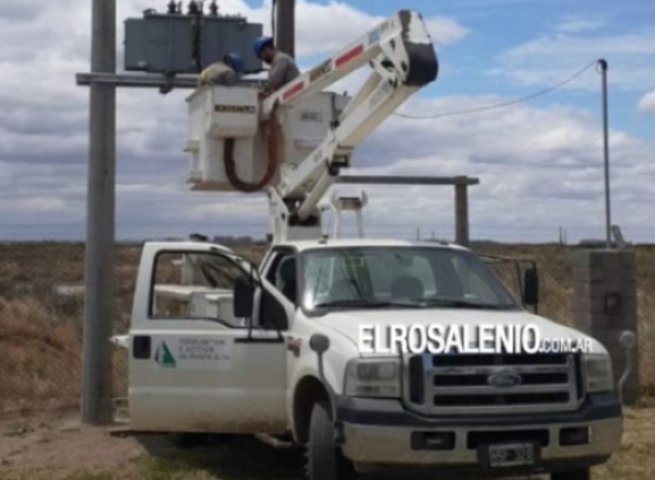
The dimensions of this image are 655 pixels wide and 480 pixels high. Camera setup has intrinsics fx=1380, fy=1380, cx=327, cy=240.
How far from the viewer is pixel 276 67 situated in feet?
43.8

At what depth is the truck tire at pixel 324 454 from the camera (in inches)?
370

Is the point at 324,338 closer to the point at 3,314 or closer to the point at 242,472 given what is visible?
the point at 242,472

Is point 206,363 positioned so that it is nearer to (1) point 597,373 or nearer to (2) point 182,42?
(1) point 597,373

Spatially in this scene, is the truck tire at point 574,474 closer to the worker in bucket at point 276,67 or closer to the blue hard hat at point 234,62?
the worker in bucket at point 276,67

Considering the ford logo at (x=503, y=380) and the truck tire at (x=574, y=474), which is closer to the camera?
the ford logo at (x=503, y=380)

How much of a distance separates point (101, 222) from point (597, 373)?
6.19 meters

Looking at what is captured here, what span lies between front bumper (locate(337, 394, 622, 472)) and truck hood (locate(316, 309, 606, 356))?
0.53m

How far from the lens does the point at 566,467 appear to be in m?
9.35

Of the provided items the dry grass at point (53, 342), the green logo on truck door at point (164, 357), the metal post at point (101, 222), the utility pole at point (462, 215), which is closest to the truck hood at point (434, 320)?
the green logo on truck door at point (164, 357)

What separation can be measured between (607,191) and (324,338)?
21.6 ft

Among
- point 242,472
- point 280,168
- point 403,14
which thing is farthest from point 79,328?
point 403,14

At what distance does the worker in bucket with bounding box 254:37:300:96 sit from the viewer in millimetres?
13266

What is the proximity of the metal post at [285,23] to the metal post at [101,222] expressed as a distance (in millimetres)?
1736

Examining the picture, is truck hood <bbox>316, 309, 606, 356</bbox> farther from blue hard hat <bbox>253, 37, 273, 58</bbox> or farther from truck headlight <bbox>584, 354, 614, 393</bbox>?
blue hard hat <bbox>253, 37, 273, 58</bbox>
